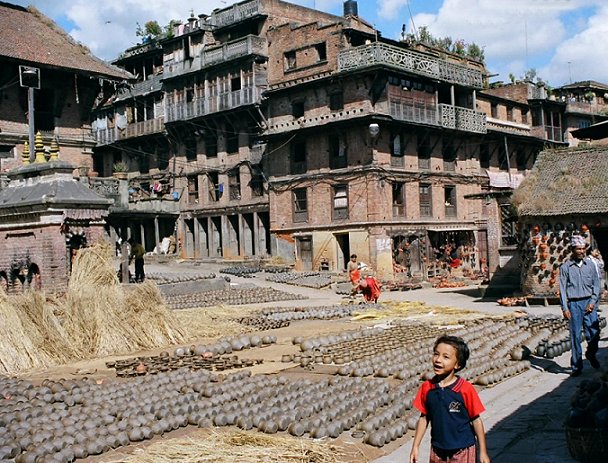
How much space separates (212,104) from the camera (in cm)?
4838

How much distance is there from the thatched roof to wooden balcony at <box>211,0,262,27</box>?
26.1 metres

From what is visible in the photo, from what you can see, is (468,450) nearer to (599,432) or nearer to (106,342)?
(599,432)

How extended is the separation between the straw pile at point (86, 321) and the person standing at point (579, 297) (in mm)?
8897

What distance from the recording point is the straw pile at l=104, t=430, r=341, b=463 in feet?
24.6

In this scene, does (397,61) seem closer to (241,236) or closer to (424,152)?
(424,152)

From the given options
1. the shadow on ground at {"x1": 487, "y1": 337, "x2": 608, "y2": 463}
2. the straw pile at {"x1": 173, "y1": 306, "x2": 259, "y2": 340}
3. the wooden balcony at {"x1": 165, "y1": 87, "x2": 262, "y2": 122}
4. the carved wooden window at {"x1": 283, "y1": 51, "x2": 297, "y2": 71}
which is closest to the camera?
the shadow on ground at {"x1": 487, "y1": 337, "x2": 608, "y2": 463}

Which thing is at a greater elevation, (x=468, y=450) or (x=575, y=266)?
(x=575, y=266)

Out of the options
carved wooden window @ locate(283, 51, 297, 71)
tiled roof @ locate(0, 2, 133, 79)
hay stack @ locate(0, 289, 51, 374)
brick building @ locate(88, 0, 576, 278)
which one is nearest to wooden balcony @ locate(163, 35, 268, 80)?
brick building @ locate(88, 0, 576, 278)

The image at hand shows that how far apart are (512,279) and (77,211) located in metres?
16.3

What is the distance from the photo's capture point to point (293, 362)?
14086 mm

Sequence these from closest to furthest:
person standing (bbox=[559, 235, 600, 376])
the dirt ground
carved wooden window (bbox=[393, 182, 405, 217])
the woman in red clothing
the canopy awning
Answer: the dirt ground, person standing (bbox=[559, 235, 600, 376]), the woman in red clothing, the canopy awning, carved wooden window (bbox=[393, 182, 405, 217])

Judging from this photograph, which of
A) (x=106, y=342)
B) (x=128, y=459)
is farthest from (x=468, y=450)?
(x=106, y=342)

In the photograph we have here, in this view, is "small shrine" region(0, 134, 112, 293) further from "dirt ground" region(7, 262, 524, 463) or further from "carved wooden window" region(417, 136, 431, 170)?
"carved wooden window" region(417, 136, 431, 170)

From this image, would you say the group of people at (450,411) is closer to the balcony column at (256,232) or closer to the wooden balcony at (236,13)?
the balcony column at (256,232)
